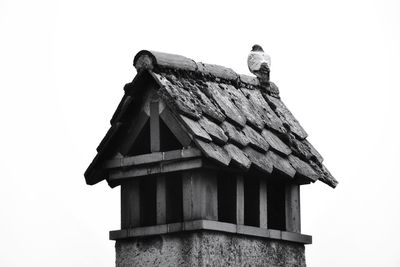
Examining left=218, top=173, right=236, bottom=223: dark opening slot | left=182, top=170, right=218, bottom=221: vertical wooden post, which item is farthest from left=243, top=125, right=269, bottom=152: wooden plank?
left=182, top=170, right=218, bottom=221: vertical wooden post

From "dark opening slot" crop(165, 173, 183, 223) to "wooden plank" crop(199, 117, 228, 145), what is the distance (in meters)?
0.65

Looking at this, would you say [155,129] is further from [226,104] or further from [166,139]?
[226,104]

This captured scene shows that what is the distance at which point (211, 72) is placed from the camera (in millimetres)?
15789

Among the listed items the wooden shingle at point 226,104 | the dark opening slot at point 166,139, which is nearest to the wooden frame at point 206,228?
the dark opening slot at point 166,139

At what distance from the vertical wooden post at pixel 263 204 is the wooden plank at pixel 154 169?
4.56 feet

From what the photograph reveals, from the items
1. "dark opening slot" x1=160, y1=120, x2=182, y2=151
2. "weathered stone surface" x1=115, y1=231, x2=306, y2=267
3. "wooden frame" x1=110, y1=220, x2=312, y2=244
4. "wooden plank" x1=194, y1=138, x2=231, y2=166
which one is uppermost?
"dark opening slot" x1=160, y1=120, x2=182, y2=151

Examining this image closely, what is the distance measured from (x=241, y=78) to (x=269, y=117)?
25.0 inches

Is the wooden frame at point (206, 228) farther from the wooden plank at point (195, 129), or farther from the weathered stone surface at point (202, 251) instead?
the wooden plank at point (195, 129)

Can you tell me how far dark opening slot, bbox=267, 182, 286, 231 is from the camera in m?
15.8

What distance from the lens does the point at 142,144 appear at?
592 inches

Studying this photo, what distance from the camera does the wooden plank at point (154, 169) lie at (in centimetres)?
1430

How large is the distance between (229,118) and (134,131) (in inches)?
46.5

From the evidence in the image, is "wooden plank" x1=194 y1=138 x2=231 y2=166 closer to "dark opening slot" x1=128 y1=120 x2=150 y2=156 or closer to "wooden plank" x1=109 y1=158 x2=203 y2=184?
"wooden plank" x1=109 y1=158 x2=203 y2=184

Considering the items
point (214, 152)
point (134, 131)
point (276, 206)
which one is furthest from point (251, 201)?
point (134, 131)
